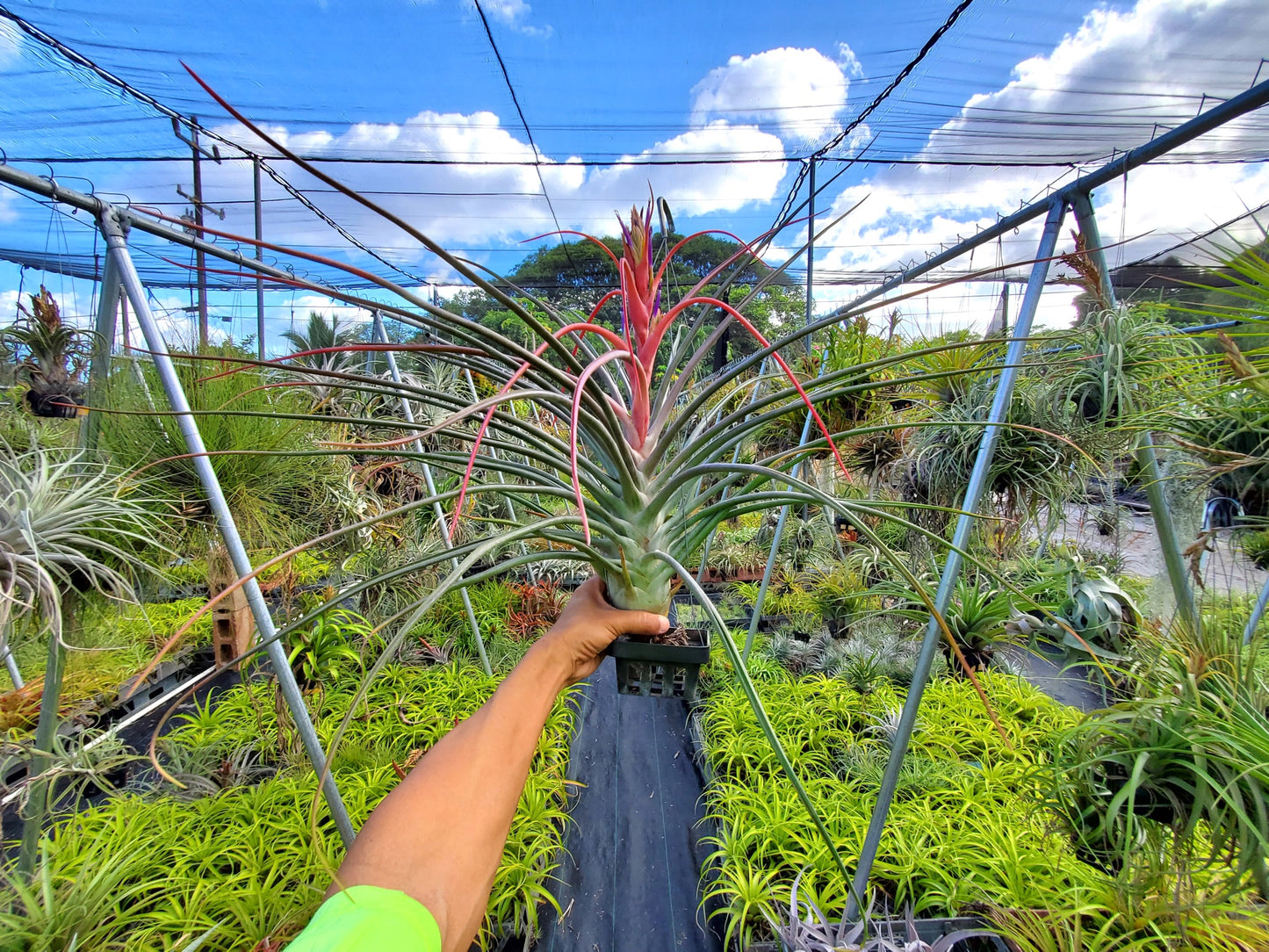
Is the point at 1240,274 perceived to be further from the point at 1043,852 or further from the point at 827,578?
the point at 827,578

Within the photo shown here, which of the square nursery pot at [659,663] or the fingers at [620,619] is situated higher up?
the fingers at [620,619]

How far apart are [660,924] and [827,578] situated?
87.9 inches

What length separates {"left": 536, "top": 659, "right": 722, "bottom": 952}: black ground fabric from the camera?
146 cm

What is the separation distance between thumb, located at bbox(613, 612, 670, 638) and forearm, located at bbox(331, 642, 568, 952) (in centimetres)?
17

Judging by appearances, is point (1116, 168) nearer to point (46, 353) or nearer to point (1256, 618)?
point (1256, 618)

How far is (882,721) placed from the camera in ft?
6.89

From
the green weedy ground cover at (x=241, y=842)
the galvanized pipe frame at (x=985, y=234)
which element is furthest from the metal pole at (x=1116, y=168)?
the green weedy ground cover at (x=241, y=842)

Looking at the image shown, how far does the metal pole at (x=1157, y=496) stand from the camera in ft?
3.31

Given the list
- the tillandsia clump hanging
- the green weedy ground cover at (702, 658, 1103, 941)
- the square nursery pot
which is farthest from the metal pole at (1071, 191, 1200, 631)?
the square nursery pot

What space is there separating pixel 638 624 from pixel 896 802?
58.7 inches

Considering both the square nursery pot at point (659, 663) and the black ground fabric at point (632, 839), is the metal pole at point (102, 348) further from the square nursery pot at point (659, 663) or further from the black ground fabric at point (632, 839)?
the black ground fabric at point (632, 839)

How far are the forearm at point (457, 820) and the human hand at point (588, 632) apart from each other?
8 cm

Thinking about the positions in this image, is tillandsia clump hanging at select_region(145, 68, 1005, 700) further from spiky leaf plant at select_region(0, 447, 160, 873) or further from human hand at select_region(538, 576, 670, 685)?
spiky leaf plant at select_region(0, 447, 160, 873)

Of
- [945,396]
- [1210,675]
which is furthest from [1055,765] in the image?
[945,396]
